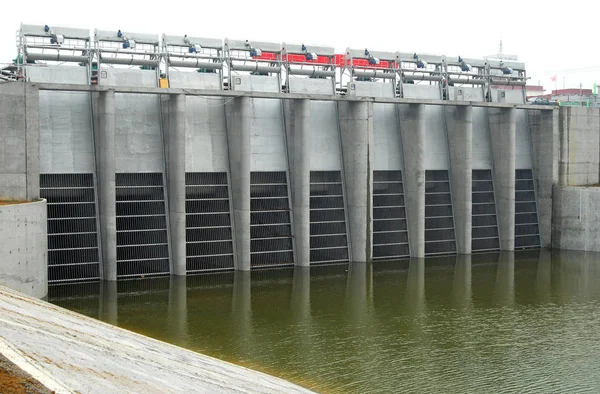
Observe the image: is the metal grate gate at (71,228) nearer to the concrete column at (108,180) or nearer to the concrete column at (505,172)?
the concrete column at (108,180)

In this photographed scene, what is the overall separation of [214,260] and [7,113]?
1585cm

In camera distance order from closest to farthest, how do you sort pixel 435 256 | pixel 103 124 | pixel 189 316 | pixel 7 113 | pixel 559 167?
1. pixel 189 316
2. pixel 7 113
3. pixel 103 124
4. pixel 435 256
5. pixel 559 167

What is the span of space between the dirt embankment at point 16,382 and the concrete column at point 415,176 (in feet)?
142

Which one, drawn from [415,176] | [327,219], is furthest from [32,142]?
[415,176]

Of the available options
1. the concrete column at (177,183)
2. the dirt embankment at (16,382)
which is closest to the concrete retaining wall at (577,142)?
the concrete column at (177,183)

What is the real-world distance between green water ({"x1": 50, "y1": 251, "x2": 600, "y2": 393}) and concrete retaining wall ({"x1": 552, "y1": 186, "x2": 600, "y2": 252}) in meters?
6.51

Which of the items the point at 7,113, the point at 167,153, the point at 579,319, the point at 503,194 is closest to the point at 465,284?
the point at 579,319

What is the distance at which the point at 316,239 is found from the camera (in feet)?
187

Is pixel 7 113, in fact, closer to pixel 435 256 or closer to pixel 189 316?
pixel 189 316

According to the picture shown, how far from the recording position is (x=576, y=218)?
63812mm

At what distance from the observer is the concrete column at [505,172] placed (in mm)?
Answer: 62781

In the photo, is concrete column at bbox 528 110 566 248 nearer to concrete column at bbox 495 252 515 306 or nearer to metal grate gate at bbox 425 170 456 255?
concrete column at bbox 495 252 515 306

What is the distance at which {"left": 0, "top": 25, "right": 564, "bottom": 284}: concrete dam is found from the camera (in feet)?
160

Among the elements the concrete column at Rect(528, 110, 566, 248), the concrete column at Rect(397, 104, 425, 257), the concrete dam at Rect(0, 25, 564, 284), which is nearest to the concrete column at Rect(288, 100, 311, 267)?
the concrete dam at Rect(0, 25, 564, 284)
